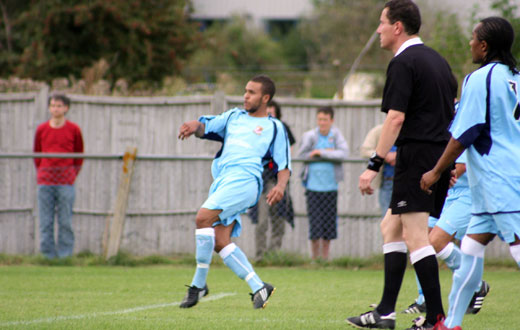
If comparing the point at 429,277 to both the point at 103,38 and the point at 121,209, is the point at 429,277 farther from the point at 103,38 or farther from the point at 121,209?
the point at 103,38

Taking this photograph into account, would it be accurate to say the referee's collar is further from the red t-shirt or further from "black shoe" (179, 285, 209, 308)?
the red t-shirt

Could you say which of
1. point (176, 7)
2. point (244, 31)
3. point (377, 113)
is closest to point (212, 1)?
point (244, 31)

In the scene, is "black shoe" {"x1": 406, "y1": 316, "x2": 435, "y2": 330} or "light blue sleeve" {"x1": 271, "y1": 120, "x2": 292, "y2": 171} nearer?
"black shoe" {"x1": 406, "y1": 316, "x2": 435, "y2": 330}

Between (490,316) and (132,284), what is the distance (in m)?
4.11

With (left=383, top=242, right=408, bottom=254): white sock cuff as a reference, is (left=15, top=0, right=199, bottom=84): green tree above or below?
above

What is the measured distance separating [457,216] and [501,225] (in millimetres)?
2036

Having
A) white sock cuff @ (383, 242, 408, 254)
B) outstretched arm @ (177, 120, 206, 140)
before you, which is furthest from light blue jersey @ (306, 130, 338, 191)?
white sock cuff @ (383, 242, 408, 254)

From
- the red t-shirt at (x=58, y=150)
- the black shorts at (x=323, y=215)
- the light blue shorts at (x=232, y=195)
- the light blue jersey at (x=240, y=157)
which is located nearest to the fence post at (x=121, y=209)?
the red t-shirt at (x=58, y=150)

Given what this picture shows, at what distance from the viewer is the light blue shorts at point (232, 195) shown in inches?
267

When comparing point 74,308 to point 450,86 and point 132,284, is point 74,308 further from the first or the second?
point 450,86

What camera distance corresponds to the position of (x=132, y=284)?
28.9 ft

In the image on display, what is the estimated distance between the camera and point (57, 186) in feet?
36.1

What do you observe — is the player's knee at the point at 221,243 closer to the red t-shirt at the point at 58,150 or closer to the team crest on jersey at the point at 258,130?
the team crest on jersey at the point at 258,130

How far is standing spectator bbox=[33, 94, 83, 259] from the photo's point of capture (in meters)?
10.9
